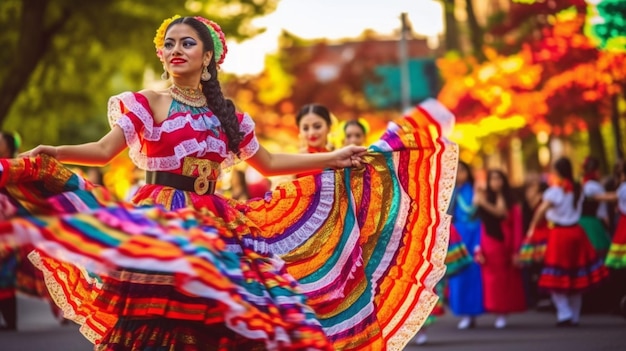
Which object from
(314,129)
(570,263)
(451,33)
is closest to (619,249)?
(570,263)

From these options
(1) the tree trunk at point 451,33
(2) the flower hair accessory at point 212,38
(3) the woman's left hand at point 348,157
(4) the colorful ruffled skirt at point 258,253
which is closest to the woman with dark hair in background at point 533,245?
(4) the colorful ruffled skirt at point 258,253

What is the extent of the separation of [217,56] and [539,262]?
924 cm

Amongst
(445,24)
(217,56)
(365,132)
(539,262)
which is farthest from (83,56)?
(217,56)

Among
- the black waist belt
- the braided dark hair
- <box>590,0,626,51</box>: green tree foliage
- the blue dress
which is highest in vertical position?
<box>590,0,626,51</box>: green tree foliage

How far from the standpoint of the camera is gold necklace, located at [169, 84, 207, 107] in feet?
18.3

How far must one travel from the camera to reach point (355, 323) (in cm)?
577

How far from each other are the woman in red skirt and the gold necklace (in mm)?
7640

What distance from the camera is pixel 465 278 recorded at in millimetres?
13109

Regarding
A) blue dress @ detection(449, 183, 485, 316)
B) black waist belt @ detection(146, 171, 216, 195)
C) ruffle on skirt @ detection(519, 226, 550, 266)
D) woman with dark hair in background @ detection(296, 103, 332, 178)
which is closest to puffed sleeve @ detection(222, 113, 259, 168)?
black waist belt @ detection(146, 171, 216, 195)

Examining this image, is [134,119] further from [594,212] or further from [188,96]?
[594,212]

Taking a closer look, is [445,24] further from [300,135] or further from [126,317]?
[126,317]

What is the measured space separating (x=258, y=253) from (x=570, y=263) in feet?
26.2

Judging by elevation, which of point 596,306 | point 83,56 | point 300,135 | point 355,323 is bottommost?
point 596,306

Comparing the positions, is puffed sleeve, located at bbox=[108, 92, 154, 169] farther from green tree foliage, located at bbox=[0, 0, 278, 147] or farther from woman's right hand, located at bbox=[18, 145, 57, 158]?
green tree foliage, located at bbox=[0, 0, 278, 147]
